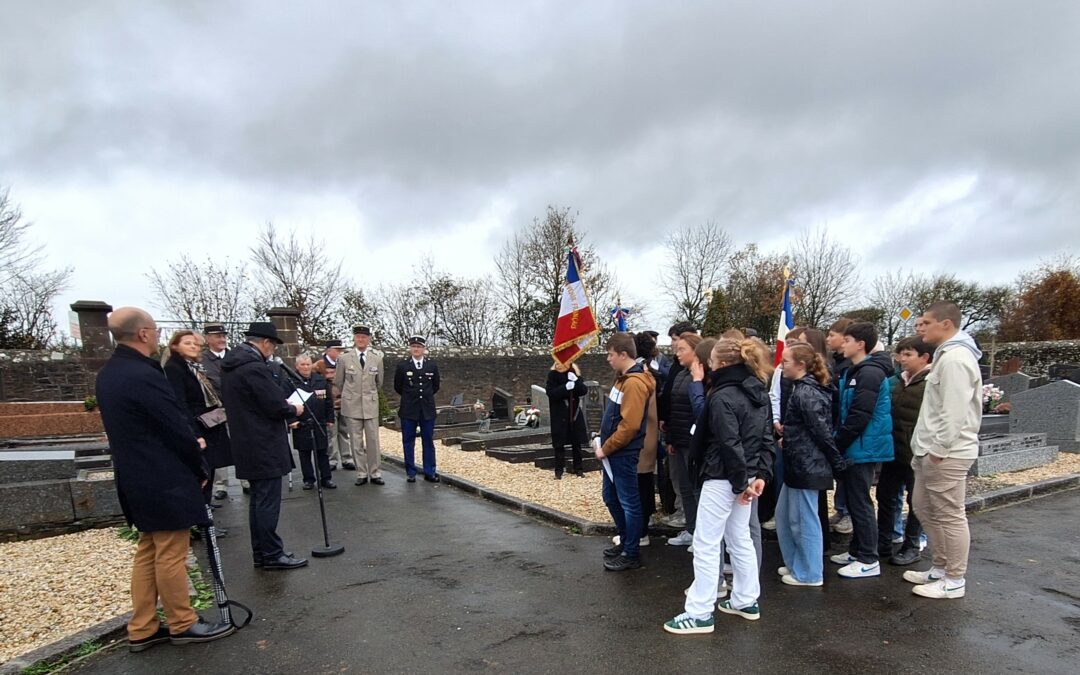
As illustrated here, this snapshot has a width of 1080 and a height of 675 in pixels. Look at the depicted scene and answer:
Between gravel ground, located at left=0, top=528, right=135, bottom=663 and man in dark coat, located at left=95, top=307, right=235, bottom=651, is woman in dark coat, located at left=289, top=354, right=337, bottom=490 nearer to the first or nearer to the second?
gravel ground, located at left=0, top=528, right=135, bottom=663

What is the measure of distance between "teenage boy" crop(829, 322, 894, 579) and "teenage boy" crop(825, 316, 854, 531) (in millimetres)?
224

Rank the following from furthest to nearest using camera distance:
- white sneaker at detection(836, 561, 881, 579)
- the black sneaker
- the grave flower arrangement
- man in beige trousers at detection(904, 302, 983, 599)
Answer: the grave flower arrangement, the black sneaker, white sneaker at detection(836, 561, 881, 579), man in beige trousers at detection(904, 302, 983, 599)

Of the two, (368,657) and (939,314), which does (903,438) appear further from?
(368,657)

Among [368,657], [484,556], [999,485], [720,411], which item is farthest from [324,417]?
[999,485]

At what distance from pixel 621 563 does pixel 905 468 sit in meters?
2.41

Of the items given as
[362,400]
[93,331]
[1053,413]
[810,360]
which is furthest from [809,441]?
[93,331]

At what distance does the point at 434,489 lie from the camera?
26.6 ft

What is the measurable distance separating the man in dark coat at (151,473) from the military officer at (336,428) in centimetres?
597

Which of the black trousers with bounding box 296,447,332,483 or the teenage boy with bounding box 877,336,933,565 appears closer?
the teenage boy with bounding box 877,336,933,565

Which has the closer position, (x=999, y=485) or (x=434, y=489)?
(x=999, y=485)

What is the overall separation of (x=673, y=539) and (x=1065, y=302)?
143ft

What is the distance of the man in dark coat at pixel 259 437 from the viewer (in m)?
4.86

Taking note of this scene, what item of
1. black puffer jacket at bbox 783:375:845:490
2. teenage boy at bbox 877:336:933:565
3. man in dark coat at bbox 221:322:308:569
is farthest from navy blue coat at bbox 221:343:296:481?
teenage boy at bbox 877:336:933:565

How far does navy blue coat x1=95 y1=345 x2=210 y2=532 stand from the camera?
345 centimetres
